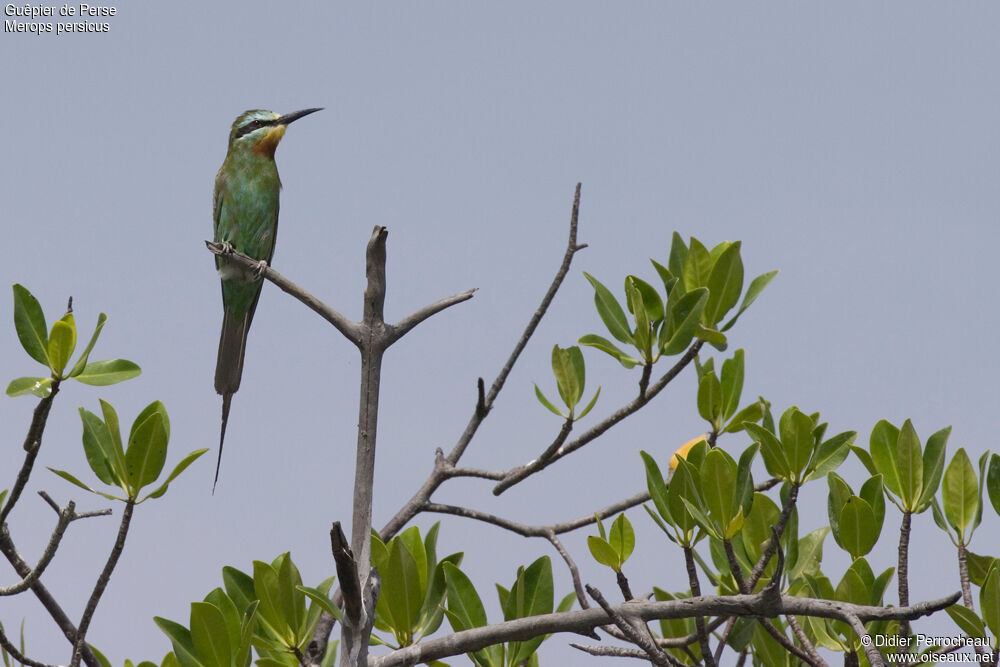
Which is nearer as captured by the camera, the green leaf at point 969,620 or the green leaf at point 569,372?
the green leaf at point 969,620

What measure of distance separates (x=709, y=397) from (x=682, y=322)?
27cm

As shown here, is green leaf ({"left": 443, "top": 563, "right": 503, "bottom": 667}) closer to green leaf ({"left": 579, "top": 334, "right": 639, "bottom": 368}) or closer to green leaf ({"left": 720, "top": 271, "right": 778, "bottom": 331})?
green leaf ({"left": 579, "top": 334, "right": 639, "bottom": 368})

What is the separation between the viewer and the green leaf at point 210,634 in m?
2.40

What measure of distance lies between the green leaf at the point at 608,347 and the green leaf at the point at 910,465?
2.46 feet

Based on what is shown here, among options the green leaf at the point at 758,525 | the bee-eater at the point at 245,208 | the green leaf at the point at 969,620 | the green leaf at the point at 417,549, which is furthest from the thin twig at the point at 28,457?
the bee-eater at the point at 245,208

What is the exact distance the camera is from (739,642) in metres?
2.71

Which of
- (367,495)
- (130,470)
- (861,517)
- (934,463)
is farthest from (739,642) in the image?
(130,470)

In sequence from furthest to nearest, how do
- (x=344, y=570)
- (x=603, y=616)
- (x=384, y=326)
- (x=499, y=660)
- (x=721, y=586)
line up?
(x=499, y=660), (x=721, y=586), (x=384, y=326), (x=603, y=616), (x=344, y=570)

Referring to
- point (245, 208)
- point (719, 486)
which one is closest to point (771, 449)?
point (719, 486)

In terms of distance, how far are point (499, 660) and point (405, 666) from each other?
53cm

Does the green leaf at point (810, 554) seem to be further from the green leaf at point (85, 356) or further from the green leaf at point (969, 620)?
the green leaf at point (85, 356)

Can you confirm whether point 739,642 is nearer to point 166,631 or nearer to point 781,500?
point 781,500

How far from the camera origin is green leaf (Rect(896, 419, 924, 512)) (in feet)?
8.20

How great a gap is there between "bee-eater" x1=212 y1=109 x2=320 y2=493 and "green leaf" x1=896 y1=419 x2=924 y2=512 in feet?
13.2
